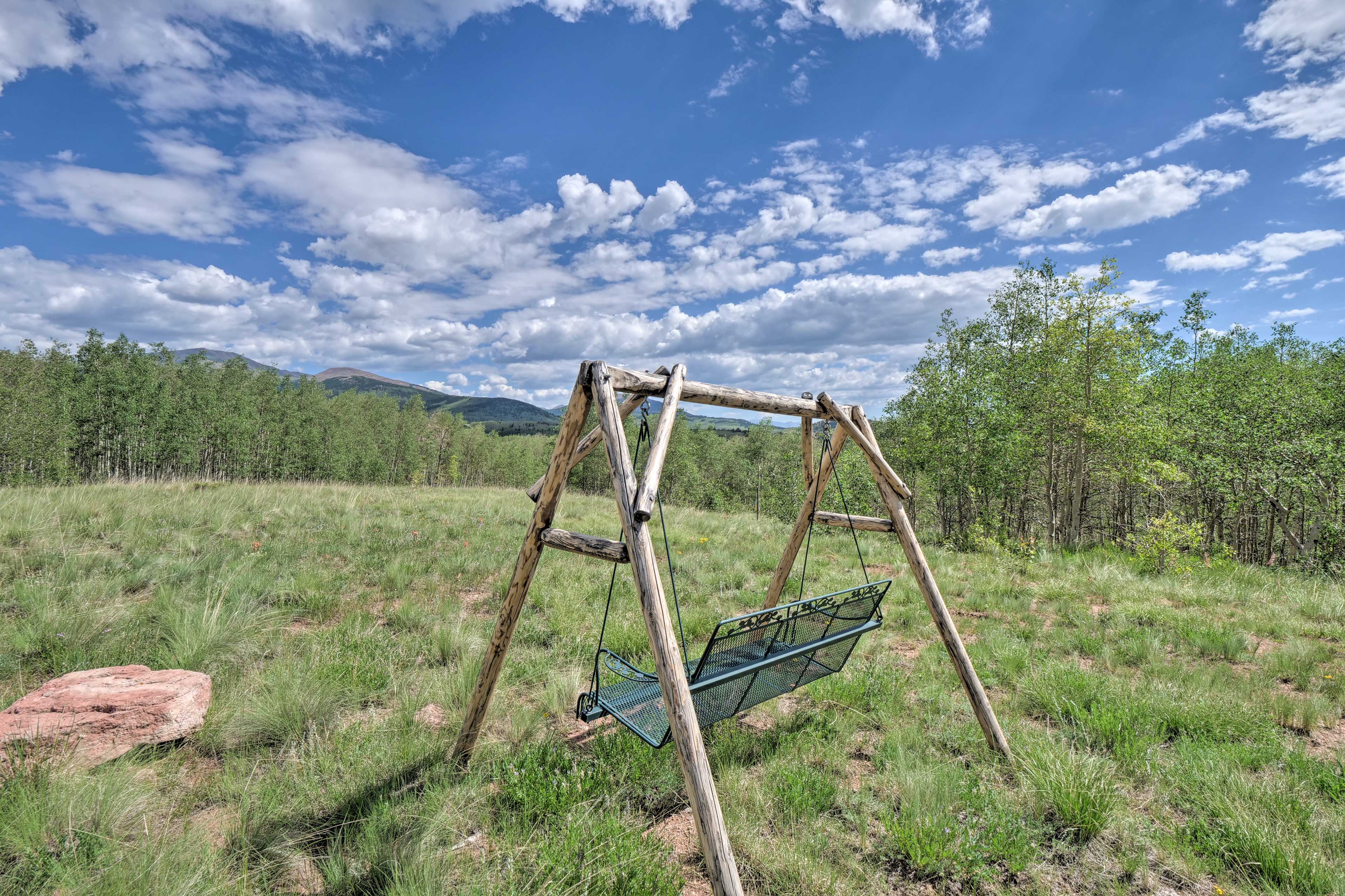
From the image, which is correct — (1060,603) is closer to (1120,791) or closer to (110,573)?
(1120,791)

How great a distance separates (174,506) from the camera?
9.59 metres

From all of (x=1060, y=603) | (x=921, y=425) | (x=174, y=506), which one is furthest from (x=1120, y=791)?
(x=921, y=425)

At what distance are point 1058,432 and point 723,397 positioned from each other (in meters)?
18.9

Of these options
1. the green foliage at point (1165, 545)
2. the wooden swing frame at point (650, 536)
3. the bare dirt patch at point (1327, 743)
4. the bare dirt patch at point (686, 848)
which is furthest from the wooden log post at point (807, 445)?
the green foliage at point (1165, 545)

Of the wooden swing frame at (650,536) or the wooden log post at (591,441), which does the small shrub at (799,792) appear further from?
the wooden log post at (591,441)

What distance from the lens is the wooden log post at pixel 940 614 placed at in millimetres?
3818

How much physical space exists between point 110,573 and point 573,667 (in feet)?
19.9

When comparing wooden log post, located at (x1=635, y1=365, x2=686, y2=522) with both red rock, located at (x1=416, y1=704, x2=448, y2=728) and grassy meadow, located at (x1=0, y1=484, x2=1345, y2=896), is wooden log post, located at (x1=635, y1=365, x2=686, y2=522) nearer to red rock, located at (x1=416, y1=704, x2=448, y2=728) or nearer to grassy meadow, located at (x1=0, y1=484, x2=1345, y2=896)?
grassy meadow, located at (x1=0, y1=484, x2=1345, y2=896)

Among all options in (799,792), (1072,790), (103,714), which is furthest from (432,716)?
(1072,790)

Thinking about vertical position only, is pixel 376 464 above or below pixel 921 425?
below

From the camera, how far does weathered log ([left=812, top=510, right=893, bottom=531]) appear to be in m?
4.50

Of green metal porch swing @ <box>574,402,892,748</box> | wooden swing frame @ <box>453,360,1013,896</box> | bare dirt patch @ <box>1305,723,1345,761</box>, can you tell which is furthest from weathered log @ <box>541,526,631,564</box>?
bare dirt patch @ <box>1305,723,1345,761</box>

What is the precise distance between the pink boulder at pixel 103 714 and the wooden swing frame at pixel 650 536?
1877 mm

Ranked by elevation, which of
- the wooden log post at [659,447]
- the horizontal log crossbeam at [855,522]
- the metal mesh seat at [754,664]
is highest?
the wooden log post at [659,447]
